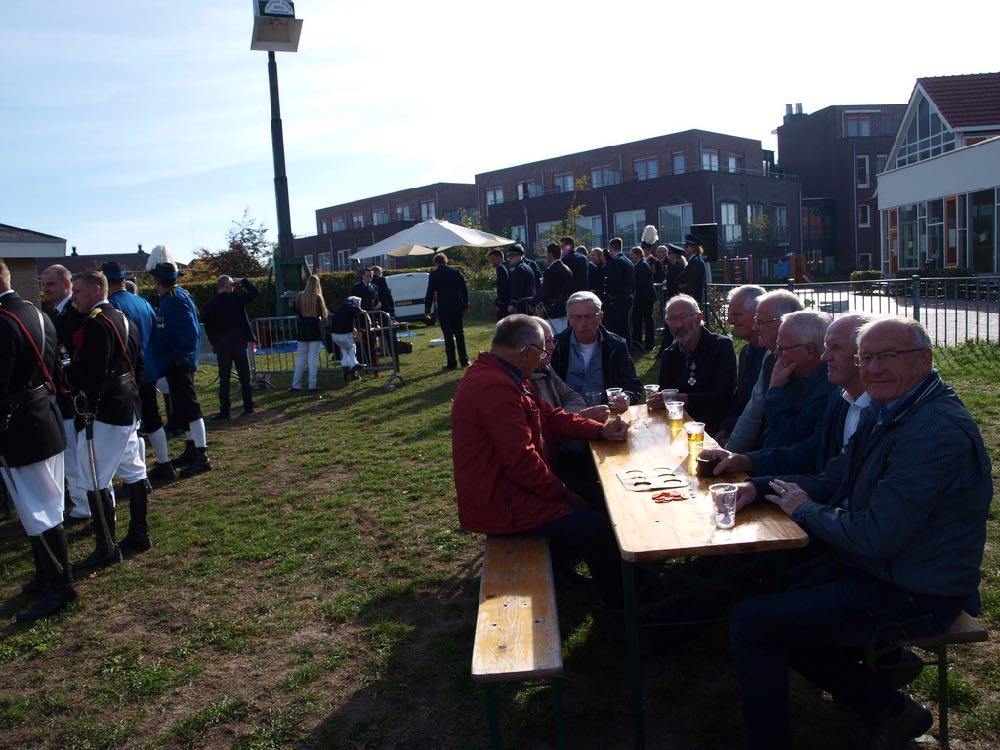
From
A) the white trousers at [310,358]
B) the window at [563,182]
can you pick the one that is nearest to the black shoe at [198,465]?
the white trousers at [310,358]

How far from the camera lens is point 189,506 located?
662 centimetres

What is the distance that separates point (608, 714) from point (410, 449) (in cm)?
493

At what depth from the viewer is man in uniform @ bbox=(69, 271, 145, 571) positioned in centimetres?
512

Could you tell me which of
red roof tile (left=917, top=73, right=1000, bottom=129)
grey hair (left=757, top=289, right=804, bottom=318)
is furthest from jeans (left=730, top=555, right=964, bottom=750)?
red roof tile (left=917, top=73, right=1000, bottom=129)

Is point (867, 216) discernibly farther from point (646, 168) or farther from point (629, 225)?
point (629, 225)

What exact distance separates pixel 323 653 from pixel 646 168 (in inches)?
1695

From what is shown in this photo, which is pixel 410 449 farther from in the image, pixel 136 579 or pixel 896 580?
pixel 896 580

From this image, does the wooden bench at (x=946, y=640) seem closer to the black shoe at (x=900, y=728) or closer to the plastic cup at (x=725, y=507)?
the black shoe at (x=900, y=728)

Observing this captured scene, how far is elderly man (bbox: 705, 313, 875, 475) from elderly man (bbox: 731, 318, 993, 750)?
14.8 inches

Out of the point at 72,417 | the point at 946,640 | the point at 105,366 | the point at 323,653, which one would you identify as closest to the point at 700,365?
the point at 946,640

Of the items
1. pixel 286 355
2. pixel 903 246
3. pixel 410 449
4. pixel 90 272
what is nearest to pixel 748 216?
pixel 903 246

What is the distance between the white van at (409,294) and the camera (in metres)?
24.7

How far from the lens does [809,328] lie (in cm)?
368

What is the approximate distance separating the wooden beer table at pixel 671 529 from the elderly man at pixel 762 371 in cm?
49
